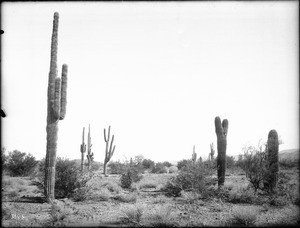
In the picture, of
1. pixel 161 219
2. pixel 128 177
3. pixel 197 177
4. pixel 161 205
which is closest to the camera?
pixel 161 219

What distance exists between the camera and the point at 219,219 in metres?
9.80

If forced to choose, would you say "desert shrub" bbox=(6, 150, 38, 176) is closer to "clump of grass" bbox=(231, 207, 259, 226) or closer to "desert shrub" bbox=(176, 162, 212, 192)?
"desert shrub" bbox=(176, 162, 212, 192)

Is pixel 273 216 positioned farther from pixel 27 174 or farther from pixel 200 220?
pixel 27 174

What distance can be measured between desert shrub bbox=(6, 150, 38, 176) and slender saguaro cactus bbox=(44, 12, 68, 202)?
19.7m

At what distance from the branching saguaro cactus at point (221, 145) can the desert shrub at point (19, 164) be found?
2175 cm

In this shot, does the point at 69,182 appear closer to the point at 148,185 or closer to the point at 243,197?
the point at 148,185

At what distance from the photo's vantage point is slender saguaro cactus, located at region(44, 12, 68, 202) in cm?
1241

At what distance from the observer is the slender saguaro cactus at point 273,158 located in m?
15.2

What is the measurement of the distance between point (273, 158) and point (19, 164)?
26.0m

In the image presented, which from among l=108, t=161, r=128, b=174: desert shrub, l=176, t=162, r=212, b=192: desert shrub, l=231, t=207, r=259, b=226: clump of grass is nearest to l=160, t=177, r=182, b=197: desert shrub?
l=176, t=162, r=212, b=192: desert shrub

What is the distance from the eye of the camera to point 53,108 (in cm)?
1283

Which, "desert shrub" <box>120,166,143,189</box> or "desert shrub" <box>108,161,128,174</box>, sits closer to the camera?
"desert shrub" <box>120,166,143,189</box>

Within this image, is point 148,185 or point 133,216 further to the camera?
point 148,185

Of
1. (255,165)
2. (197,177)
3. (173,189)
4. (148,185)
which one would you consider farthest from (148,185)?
(255,165)
